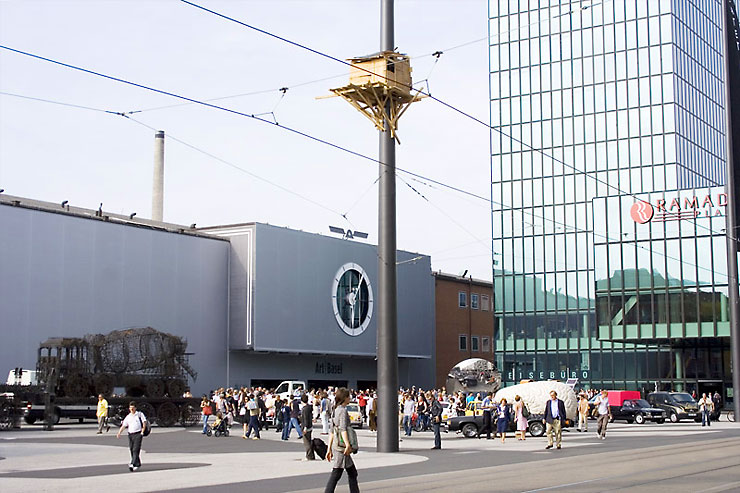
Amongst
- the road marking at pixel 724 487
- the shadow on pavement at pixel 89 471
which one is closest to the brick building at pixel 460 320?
the shadow on pavement at pixel 89 471

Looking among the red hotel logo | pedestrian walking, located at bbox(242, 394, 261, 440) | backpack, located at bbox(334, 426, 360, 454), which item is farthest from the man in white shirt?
the red hotel logo

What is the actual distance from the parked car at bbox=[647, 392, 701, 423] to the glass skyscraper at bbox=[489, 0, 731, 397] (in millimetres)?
17631

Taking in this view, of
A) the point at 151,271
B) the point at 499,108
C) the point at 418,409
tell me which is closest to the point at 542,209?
the point at 499,108

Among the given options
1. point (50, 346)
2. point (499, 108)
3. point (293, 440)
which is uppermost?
point (499, 108)

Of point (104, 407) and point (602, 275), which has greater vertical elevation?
point (602, 275)

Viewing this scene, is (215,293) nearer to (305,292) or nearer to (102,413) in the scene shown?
(305,292)

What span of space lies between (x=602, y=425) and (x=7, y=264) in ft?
113

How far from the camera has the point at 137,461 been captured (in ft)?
69.1

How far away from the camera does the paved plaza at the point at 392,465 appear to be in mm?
17469

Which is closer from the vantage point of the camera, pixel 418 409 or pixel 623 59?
pixel 418 409

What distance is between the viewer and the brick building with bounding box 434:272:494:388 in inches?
3467

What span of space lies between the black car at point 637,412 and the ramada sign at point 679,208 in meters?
17.5

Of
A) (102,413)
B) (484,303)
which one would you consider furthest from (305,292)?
(102,413)

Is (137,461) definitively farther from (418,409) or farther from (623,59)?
(623,59)
